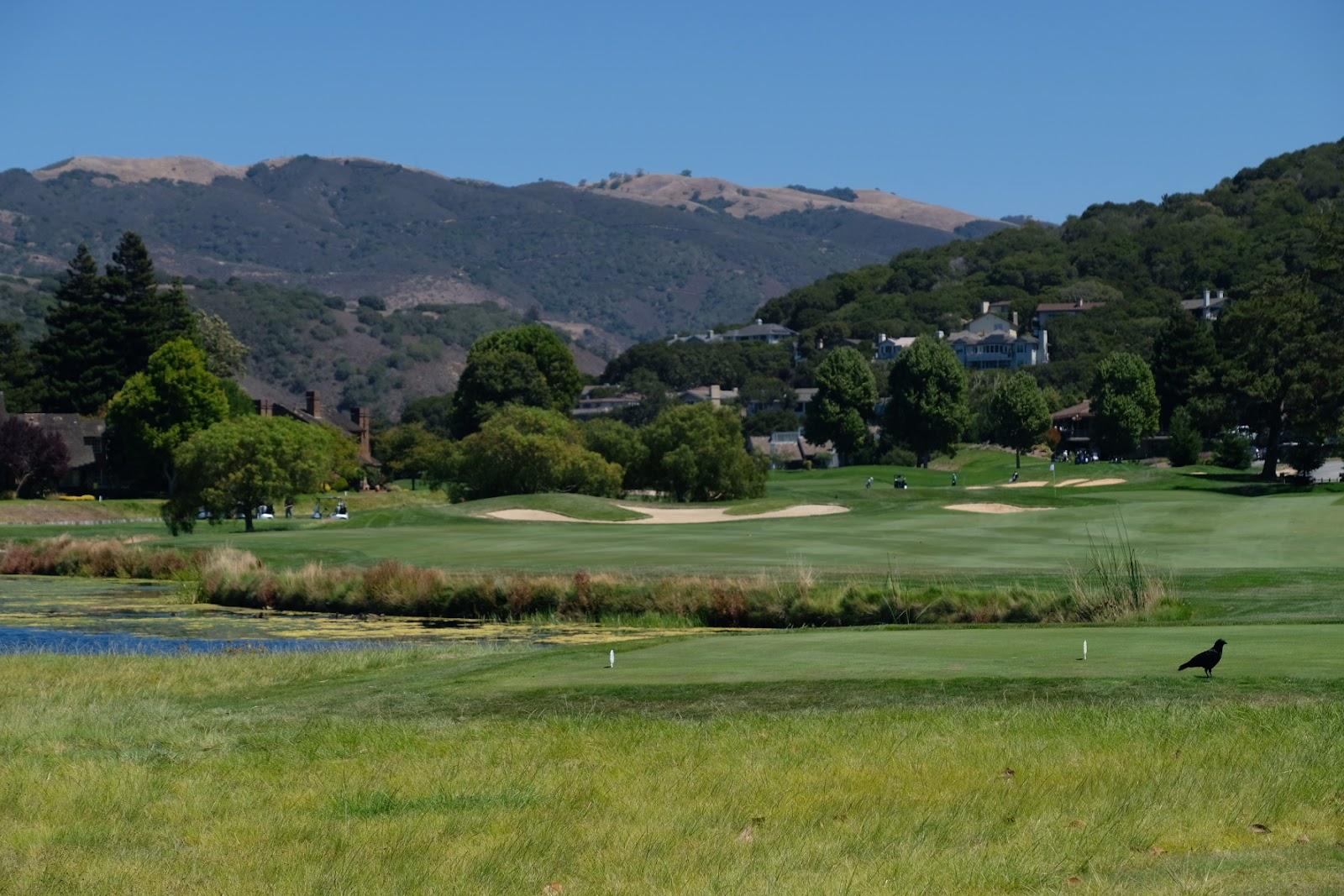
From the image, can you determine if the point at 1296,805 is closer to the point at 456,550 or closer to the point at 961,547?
the point at 961,547

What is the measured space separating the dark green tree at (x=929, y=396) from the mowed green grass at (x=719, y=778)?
94.0m

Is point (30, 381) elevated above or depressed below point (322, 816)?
above

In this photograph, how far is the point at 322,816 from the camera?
12352 mm

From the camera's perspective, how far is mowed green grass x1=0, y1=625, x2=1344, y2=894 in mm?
10586

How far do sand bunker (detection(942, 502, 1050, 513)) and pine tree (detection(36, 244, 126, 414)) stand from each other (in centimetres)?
6378

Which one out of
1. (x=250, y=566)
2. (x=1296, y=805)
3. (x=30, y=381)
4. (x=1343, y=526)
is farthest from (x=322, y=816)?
(x=30, y=381)

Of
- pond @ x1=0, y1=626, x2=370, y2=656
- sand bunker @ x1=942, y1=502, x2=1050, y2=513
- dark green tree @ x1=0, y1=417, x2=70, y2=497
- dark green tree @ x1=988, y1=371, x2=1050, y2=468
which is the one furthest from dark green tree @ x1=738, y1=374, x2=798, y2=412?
pond @ x1=0, y1=626, x2=370, y2=656

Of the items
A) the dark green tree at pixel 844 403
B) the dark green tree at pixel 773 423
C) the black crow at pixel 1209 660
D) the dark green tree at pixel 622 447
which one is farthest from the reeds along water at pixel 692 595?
the dark green tree at pixel 773 423

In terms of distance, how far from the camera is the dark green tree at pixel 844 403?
122 m

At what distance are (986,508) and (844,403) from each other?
60759 millimetres

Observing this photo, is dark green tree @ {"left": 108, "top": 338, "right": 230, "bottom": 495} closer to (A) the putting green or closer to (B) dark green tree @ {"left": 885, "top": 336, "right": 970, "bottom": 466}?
(B) dark green tree @ {"left": 885, "top": 336, "right": 970, "bottom": 466}

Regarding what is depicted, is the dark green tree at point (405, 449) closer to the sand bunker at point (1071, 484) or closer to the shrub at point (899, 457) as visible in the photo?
the shrub at point (899, 457)

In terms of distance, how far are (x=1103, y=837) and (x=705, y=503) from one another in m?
62.3

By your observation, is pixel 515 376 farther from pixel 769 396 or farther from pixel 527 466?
pixel 769 396
